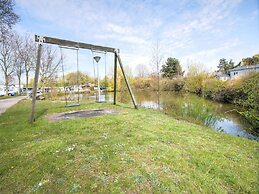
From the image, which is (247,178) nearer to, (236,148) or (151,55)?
(236,148)

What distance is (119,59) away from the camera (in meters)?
10.4

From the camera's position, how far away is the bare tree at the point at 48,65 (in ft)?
73.2

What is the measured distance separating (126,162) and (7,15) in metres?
12.0

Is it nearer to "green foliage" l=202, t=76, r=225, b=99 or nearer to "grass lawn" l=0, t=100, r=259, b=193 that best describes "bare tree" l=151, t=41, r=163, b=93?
"green foliage" l=202, t=76, r=225, b=99

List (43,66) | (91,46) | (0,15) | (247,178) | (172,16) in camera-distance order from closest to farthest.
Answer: (247,178) < (91,46) < (0,15) < (172,16) < (43,66)

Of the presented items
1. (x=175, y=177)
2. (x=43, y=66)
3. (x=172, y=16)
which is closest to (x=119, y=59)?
(x=172, y=16)

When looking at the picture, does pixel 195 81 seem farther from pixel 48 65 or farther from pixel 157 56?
pixel 48 65

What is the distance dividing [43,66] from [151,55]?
1363 centimetres

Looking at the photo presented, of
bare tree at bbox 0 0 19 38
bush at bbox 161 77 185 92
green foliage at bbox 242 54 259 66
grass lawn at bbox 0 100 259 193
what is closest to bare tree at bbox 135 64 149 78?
bush at bbox 161 77 185 92

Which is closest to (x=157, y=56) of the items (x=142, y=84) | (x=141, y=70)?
(x=142, y=84)

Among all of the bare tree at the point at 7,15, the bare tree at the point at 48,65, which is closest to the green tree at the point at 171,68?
the bare tree at the point at 48,65

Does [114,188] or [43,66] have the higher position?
[43,66]

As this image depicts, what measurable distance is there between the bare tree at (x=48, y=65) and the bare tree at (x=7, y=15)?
1103cm

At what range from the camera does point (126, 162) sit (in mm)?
3527
